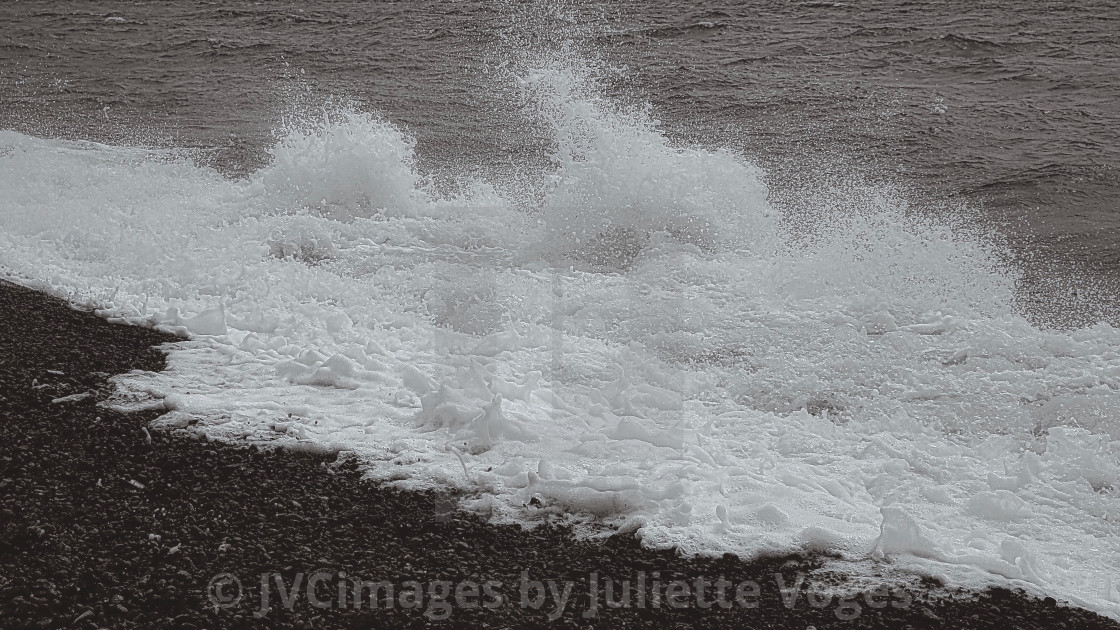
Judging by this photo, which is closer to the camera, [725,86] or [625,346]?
[625,346]

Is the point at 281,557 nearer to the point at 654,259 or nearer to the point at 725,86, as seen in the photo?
the point at 654,259

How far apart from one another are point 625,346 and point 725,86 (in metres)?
7.94

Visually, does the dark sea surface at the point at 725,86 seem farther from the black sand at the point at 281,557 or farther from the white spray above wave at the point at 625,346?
the black sand at the point at 281,557

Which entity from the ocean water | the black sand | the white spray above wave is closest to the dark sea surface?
the ocean water

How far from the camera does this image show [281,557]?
4.08 m

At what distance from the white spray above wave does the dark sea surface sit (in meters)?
1.13

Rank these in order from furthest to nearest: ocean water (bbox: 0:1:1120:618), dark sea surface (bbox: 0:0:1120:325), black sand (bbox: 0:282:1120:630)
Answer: dark sea surface (bbox: 0:0:1120:325) < ocean water (bbox: 0:1:1120:618) < black sand (bbox: 0:282:1120:630)

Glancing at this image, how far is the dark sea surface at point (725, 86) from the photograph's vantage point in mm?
10492

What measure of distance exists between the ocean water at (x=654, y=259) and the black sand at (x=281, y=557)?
0.69 feet

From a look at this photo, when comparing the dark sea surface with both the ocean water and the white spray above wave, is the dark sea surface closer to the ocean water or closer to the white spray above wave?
the ocean water

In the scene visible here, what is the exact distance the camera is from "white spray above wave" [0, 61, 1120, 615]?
4.86m

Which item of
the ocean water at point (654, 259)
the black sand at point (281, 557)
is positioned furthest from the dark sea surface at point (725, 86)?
the black sand at point (281, 557)

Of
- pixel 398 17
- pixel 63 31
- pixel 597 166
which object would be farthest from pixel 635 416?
pixel 63 31

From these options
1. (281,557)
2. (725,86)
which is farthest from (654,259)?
(725,86)
